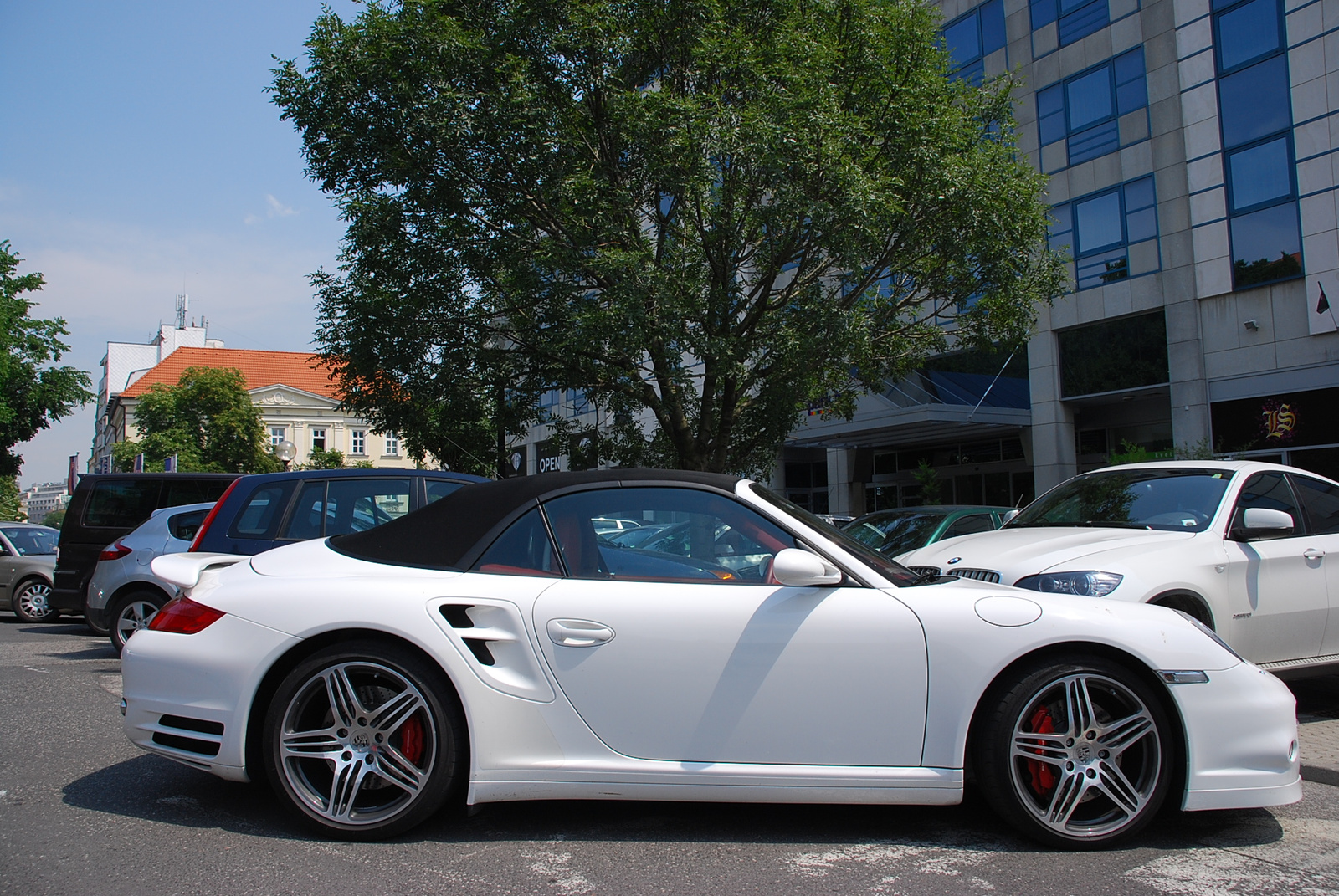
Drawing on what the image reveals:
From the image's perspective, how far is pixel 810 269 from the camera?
13.4m

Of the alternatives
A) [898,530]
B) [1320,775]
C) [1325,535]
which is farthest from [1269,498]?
[898,530]

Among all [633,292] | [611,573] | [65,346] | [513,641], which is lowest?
[513,641]

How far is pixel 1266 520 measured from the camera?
5430 millimetres

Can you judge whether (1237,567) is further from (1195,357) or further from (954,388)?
(954,388)

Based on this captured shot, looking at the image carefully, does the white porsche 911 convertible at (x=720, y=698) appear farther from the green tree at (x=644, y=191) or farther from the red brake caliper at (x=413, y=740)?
the green tree at (x=644, y=191)

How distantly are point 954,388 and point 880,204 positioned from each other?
1412cm

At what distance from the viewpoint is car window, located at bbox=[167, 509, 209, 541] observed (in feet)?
30.5

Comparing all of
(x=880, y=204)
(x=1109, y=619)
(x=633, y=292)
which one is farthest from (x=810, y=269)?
(x=1109, y=619)

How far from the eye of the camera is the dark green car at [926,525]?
409 inches

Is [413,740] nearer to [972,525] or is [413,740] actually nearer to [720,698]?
[720,698]

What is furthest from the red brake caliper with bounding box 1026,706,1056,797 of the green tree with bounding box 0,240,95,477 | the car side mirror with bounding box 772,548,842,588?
the green tree with bounding box 0,240,95,477

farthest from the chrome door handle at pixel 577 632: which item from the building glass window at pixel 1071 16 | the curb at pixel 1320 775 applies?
the building glass window at pixel 1071 16

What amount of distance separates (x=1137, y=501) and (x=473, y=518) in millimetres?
4628

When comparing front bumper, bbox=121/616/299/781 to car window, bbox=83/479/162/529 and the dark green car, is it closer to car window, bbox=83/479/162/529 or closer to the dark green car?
the dark green car
